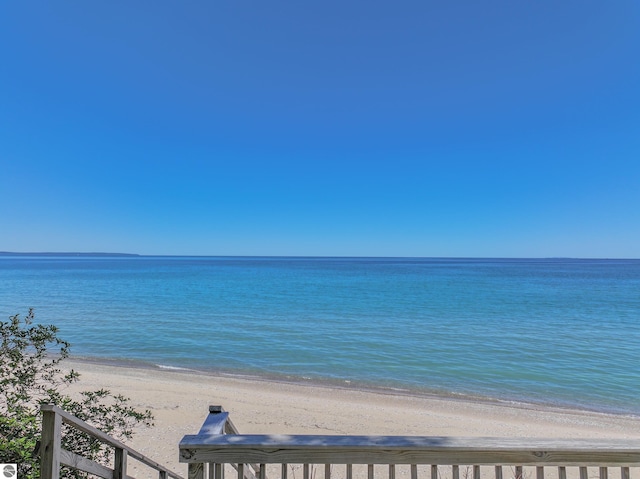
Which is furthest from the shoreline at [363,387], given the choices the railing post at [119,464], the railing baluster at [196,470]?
the railing baluster at [196,470]

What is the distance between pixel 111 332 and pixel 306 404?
11.8 metres

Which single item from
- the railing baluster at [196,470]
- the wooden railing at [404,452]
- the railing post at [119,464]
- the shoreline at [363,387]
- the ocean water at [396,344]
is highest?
the wooden railing at [404,452]

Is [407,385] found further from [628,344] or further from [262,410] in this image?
[628,344]

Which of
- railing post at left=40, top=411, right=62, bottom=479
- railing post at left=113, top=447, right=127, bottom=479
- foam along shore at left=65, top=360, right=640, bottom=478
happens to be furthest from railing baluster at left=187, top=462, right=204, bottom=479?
foam along shore at left=65, top=360, right=640, bottom=478

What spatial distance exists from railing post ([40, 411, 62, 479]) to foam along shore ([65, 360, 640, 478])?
13.7 ft

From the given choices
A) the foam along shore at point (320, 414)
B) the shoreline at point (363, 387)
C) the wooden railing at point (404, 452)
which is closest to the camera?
the wooden railing at point (404, 452)

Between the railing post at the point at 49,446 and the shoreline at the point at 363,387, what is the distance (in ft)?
26.6

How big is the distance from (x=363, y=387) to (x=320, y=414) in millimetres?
2427

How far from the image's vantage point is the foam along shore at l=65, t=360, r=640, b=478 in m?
6.25

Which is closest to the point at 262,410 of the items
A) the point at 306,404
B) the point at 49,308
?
the point at 306,404

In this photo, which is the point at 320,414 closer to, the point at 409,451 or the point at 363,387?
the point at 363,387

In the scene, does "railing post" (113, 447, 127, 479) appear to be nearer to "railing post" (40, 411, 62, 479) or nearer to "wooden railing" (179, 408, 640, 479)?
"railing post" (40, 411, 62, 479)

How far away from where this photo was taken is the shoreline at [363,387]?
7893 mm

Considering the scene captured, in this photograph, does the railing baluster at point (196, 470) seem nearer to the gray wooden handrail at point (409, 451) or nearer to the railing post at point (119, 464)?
the gray wooden handrail at point (409, 451)
